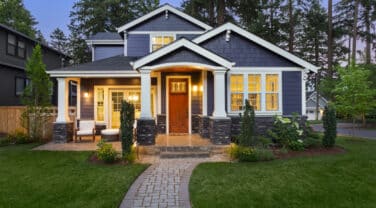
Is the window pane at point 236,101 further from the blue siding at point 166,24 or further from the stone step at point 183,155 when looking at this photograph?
the blue siding at point 166,24

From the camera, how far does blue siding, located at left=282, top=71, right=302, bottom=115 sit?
11.5 m

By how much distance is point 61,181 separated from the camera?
20.1ft

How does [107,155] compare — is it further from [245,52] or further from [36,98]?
[245,52]

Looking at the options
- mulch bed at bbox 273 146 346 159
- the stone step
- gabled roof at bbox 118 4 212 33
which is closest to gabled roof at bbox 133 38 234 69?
the stone step

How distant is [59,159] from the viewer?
817 cm

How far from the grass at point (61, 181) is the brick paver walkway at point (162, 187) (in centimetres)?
21

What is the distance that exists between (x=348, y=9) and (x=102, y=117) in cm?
2514

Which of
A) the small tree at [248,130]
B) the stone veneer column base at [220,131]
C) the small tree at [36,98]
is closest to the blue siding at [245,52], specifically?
the stone veneer column base at [220,131]

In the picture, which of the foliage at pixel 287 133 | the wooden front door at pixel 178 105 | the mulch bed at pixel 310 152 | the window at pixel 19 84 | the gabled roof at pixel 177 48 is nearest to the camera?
the mulch bed at pixel 310 152

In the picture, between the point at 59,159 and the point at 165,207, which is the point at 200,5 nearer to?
the point at 59,159

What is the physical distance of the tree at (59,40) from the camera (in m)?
43.9

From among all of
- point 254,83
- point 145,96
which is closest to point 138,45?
point 145,96

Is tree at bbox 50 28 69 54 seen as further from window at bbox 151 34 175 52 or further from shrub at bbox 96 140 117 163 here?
shrub at bbox 96 140 117 163

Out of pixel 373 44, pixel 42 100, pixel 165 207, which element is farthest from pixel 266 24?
pixel 165 207
